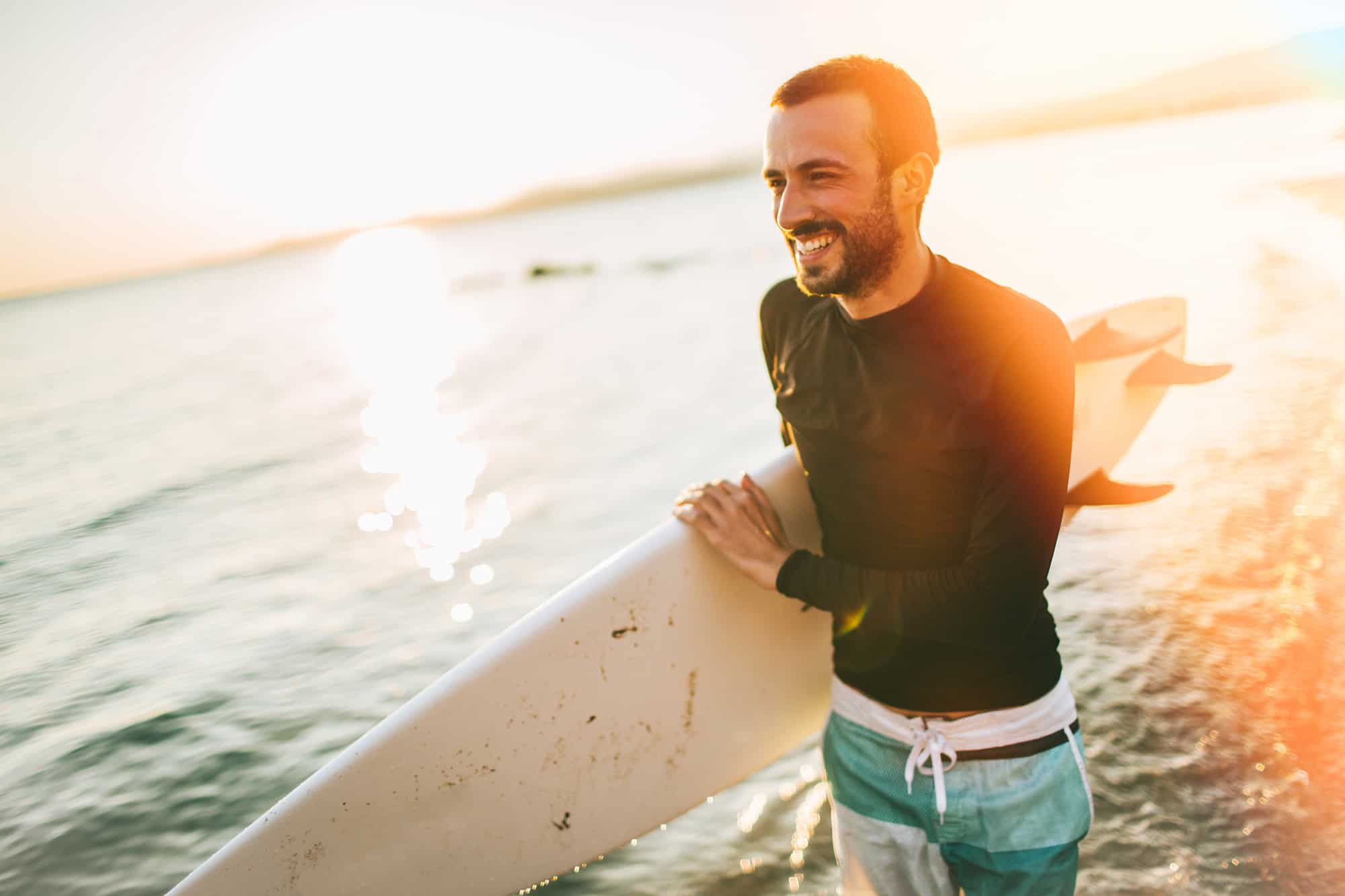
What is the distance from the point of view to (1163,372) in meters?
3.37

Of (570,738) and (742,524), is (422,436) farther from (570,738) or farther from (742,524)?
(742,524)

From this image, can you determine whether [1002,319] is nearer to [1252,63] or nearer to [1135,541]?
[1135,541]

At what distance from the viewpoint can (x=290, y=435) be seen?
9.02 metres

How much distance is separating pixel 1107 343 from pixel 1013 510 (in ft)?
6.86

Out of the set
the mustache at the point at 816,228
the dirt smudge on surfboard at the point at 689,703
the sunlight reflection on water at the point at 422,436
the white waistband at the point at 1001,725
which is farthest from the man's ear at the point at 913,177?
the sunlight reflection on water at the point at 422,436

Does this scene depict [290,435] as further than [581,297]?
No

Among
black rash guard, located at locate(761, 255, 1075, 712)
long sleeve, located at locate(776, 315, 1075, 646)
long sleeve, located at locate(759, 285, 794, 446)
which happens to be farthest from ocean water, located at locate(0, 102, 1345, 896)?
long sleeve, located at locate(759, 285, 794, 446)

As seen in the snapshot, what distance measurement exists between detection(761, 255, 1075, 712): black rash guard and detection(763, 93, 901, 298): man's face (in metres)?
0.11

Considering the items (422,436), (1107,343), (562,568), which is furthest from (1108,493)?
(422,436)

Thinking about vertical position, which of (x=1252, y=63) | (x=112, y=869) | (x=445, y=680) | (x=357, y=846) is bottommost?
(x=112, y=869)

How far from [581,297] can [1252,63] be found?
7838 centimetres

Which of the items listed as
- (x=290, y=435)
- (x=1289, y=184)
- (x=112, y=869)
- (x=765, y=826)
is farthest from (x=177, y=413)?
(x=1289, y=184)

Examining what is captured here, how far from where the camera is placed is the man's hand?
1.74 metres

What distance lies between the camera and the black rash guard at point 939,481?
1391mm
